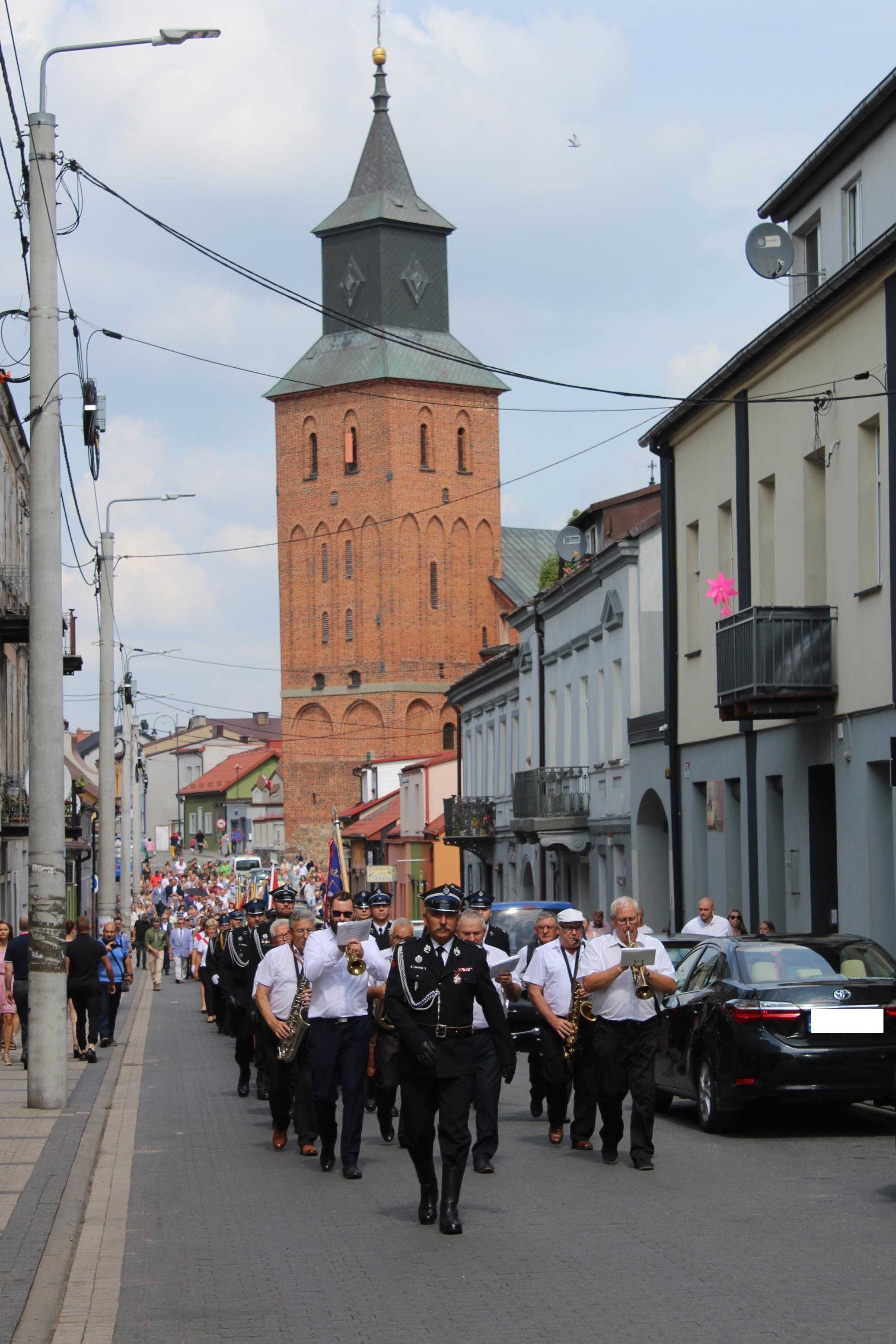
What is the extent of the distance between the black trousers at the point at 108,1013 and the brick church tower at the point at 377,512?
64.9m

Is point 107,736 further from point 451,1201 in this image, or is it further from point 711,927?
point 451,1201

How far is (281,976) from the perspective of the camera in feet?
41.6

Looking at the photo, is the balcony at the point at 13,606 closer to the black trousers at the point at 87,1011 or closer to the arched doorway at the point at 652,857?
the arched doorway at the point at 652,857

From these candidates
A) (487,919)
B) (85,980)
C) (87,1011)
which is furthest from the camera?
(87,1011)

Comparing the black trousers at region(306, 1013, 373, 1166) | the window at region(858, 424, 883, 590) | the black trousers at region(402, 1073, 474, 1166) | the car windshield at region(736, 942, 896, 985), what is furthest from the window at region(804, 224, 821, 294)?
the black trousers at region(402, 1073, 474, 1166)

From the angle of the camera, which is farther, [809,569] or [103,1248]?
[809,569]

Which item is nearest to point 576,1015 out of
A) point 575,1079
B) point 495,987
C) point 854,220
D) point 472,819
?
point 575,1079

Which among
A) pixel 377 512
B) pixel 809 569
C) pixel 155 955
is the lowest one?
pixel 155 955

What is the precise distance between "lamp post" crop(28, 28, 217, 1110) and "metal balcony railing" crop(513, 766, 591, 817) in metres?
22.9

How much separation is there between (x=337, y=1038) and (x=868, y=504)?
11.4 meters

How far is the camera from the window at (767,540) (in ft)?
80.6

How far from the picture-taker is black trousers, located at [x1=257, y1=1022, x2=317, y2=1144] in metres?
12.6

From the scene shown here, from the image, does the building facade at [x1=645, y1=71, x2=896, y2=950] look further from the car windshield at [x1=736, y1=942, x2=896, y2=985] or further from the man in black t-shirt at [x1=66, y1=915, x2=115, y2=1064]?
the man in black t-shirt at [x1=66, y1=915, x2=115, y2=1064]

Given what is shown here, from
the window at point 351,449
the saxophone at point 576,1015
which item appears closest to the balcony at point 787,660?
A: the saxophone at point 576,1015
